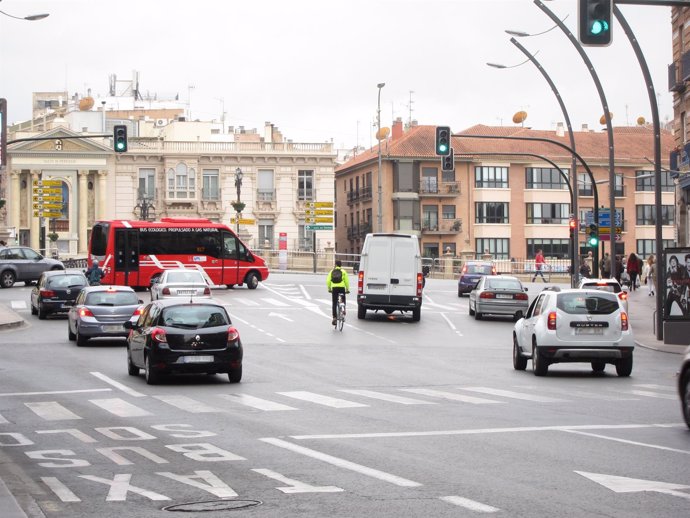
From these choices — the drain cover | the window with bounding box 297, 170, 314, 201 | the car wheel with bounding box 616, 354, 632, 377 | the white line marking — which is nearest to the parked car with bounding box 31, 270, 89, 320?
the white line marking

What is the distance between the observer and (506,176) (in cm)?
10069

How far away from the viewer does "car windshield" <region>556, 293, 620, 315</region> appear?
23.1 meters

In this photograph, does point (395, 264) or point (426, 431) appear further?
point (395, 264)

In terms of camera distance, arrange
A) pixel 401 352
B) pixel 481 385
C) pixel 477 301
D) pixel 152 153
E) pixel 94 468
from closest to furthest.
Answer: pixel 94 468 → pixel 481 385 → pixel 401 352 → pixel 477 301 → pixel 152 153

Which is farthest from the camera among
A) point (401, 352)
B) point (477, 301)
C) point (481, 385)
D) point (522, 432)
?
point (477, 301)

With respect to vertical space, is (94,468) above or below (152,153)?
below

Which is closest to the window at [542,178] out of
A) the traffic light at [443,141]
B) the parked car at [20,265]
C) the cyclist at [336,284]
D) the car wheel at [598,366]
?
the parked car at [20,265]

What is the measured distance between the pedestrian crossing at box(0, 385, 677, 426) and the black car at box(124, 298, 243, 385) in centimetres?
164

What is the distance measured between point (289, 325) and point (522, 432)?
946 inches

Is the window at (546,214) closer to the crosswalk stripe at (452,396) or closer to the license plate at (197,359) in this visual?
the license plate at (197,359)

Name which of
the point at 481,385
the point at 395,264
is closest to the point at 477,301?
the point at 395,264

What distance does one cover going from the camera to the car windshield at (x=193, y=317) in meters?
21.4

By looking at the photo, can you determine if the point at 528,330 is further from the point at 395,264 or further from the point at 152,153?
the point at 152,153

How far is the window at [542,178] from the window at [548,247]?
170 inches
